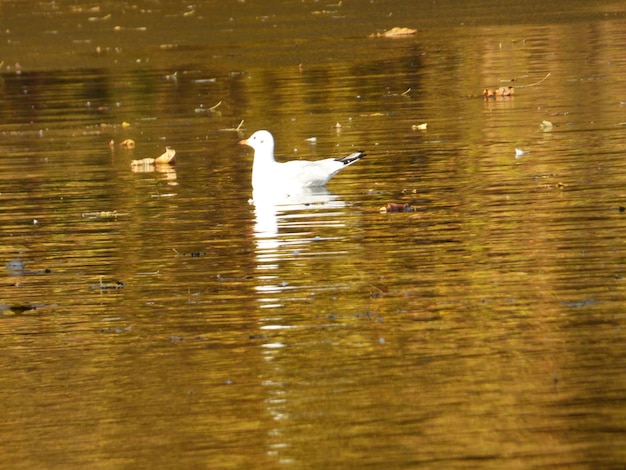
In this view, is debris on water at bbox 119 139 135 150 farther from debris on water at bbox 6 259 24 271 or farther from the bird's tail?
debris on water at bbox 6 259 24 271

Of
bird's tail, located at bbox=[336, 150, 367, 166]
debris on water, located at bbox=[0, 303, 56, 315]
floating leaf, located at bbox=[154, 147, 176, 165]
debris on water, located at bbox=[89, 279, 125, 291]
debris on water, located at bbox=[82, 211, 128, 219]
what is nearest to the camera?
debris on water, located at bbox=[0, 303, 56, 315]

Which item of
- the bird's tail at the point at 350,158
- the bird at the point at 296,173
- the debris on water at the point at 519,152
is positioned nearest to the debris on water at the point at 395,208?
the bird at the point at 296,173

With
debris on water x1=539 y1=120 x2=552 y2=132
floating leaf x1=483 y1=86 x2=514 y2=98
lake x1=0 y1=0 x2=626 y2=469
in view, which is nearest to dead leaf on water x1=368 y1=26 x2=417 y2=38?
lake x1=0 y1=0 x2=626 y2=469

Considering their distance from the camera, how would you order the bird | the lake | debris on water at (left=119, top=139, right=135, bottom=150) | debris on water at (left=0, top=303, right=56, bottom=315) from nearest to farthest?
the lake, debris on water at (left=0, top=303, right=56, bottom=315), the bird, debris on water at (left=119, top=139, right=135, bottom=150)

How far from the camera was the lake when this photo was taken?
7.93 meters

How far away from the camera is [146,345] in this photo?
32.2ft

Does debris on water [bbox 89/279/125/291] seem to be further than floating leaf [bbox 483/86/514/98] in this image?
No

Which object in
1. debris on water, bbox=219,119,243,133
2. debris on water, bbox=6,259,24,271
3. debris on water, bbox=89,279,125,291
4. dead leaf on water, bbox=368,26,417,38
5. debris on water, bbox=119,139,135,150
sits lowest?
debris on water, bbox=89,279,125,291

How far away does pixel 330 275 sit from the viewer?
11.4m

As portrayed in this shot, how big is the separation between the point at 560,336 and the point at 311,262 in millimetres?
3097

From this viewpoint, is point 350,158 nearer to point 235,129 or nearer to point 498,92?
point 235,129

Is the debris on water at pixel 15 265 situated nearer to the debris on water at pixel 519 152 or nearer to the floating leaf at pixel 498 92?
the debris on water at pixel 519 152

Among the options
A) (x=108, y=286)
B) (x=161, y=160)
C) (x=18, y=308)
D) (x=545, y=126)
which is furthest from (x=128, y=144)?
(x=18, y=308)

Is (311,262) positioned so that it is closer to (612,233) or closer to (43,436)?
(612,233)
